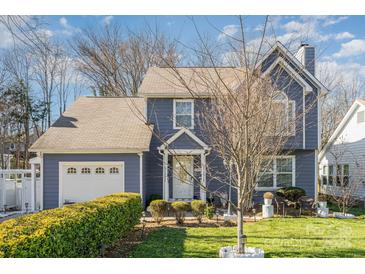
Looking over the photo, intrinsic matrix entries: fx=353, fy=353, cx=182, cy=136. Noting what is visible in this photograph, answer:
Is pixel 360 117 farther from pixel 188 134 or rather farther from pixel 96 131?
pixel 96 131

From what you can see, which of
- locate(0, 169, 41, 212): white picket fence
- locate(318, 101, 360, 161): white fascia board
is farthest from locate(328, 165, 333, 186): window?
locate(0, 169, 41, 212): white picket fence

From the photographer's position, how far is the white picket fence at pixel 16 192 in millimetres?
13578

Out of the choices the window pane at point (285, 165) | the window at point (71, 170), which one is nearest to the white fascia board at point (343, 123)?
the window pane at point (285, 165)

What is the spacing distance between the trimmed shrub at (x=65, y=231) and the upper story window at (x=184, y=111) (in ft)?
22.1

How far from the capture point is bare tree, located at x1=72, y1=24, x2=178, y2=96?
2086 centimetres

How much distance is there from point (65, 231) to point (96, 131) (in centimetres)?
946

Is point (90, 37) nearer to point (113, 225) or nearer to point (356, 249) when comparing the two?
point (113, 225)

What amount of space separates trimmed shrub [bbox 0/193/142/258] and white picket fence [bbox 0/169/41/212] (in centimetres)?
735

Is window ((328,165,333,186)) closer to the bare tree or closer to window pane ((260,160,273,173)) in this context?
window pane ((260,160,273,173))

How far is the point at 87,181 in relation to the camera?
13320 millimetres

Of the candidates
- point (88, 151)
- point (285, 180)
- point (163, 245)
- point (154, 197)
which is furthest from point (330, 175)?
point (163, 245)

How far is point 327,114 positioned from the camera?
23359 millimetres

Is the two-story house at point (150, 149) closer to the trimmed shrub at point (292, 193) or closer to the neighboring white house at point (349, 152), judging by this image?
the trimmed shrub at point (292, 193)

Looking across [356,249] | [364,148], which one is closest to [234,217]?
[356,249]
